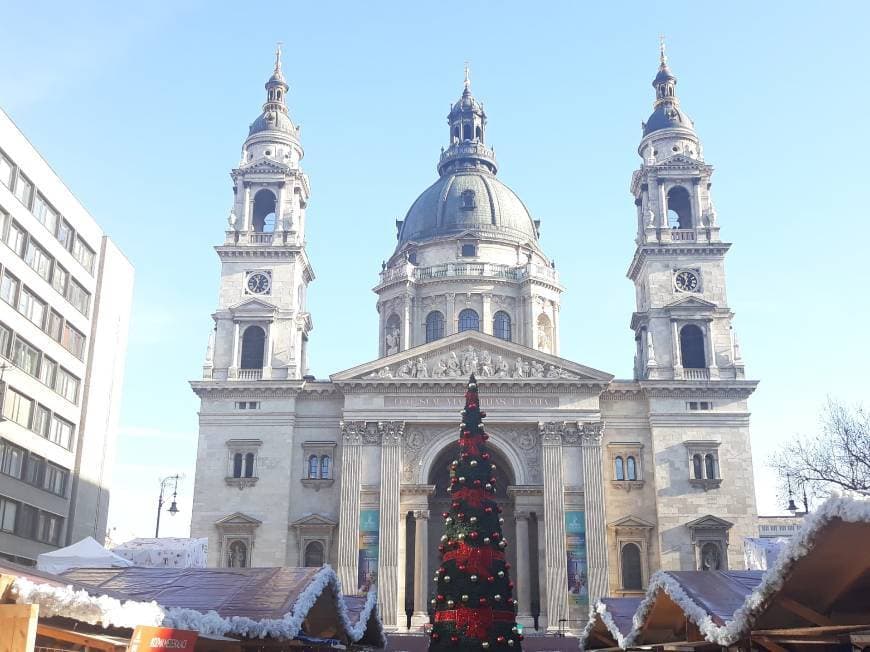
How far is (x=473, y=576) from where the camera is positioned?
2033cm

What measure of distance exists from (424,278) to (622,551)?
23.3 m

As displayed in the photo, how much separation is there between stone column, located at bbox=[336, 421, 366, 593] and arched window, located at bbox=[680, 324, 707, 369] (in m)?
18.5

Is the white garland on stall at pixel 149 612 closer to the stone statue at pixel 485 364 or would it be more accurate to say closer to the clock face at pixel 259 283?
the stone statue at pixel 485 364

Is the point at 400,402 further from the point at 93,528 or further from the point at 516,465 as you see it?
the point at 93,528

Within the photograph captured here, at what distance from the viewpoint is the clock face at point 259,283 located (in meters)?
54.2

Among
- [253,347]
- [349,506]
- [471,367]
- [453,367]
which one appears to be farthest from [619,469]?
[253,347]

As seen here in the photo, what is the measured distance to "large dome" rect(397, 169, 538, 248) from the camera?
65.9 m

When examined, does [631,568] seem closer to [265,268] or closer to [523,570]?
A: [523,570]

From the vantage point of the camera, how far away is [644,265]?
179ft

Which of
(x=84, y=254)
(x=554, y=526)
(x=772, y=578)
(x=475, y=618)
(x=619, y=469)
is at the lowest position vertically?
(x=475, y=618)

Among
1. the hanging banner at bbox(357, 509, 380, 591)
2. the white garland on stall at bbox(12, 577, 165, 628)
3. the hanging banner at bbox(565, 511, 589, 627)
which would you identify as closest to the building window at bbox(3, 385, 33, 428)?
the hanging banner at bbox(357, 509, 380, 591)

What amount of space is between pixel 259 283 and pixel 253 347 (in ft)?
12.4

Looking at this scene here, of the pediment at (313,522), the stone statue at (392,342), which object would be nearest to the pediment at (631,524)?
the pediment at (313,522)

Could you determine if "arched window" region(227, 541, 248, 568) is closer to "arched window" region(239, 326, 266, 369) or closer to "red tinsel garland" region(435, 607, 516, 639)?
"arched window" region(239, 326, 266, 369)
